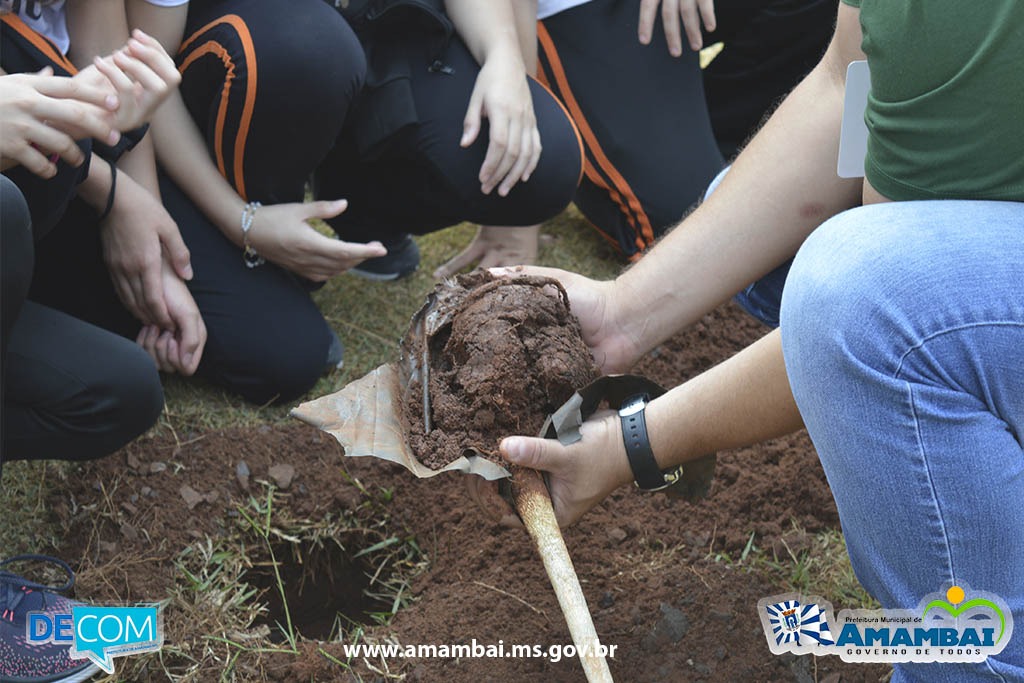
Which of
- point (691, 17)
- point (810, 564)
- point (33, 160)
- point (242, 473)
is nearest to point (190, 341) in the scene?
point (242, 473)

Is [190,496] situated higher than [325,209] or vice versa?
[325,209]

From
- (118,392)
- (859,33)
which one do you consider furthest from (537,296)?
(118,392)

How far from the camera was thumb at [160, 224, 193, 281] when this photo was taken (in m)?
1.90

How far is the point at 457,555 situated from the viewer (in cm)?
177

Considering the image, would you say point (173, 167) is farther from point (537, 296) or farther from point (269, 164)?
point (537, 296)

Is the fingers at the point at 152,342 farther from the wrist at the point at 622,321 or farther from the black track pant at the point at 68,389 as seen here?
the wrist at the point at 622,321

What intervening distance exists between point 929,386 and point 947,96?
1.07 ft

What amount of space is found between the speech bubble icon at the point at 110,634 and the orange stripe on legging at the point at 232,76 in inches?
38.0

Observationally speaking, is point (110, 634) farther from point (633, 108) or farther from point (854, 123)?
point (633, 108)

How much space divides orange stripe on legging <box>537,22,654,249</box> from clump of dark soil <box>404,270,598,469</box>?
1014 millimetres

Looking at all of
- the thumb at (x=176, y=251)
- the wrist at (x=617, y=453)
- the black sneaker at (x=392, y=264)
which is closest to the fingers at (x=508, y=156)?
the black sneaker at (x=392, y=264)

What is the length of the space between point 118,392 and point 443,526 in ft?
2.07

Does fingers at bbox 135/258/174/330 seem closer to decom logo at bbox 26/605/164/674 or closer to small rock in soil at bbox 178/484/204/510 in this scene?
small rock in soil at bbox 178/484/204/510

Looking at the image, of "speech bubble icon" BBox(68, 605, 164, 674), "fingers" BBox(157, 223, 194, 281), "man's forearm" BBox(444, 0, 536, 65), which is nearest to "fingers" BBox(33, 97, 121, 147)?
"fingers" BBox(157, 223, 194, 281)
